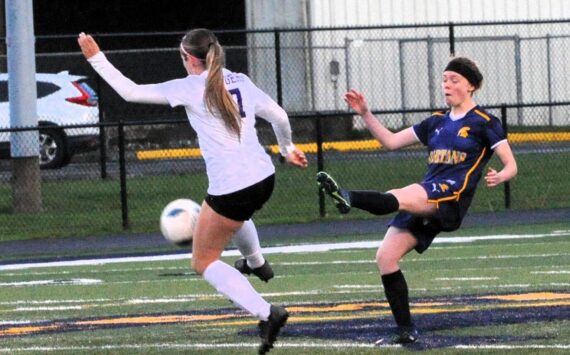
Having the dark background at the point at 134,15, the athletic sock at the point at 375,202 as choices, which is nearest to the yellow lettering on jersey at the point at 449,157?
the athletic sock at the point at 375,202

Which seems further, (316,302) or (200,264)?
(316,302)

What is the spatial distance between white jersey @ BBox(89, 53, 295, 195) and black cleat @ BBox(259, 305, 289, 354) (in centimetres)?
75

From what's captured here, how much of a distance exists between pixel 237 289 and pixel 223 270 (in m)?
0.16

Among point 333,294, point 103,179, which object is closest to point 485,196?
point 103,179

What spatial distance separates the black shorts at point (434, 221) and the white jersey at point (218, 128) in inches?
36.5

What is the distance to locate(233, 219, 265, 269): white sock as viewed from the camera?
10.1m

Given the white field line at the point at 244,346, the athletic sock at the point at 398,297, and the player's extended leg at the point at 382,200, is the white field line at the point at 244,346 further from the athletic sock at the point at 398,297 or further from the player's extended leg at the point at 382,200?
the player's extended leg at the point at 382,200

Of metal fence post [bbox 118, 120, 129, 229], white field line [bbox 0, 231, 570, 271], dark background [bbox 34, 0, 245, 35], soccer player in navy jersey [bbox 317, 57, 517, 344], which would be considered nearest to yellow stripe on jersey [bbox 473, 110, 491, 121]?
soccer player in navy jersey [bbox 317, 57, 517, 344]

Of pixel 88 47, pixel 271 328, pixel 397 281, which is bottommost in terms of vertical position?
pixel 271 328

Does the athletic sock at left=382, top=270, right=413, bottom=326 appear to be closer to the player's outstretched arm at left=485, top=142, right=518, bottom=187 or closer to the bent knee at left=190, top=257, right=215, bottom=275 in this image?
the player's outstretched arm at left=485, top=142, right=518, bottom=187

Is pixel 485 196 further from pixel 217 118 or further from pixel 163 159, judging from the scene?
pixel 217 118

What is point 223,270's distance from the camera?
905cm

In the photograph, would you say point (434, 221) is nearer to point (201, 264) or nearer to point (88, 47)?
point (201, 264)

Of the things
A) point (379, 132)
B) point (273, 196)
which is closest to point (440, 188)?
point (379, 132)
